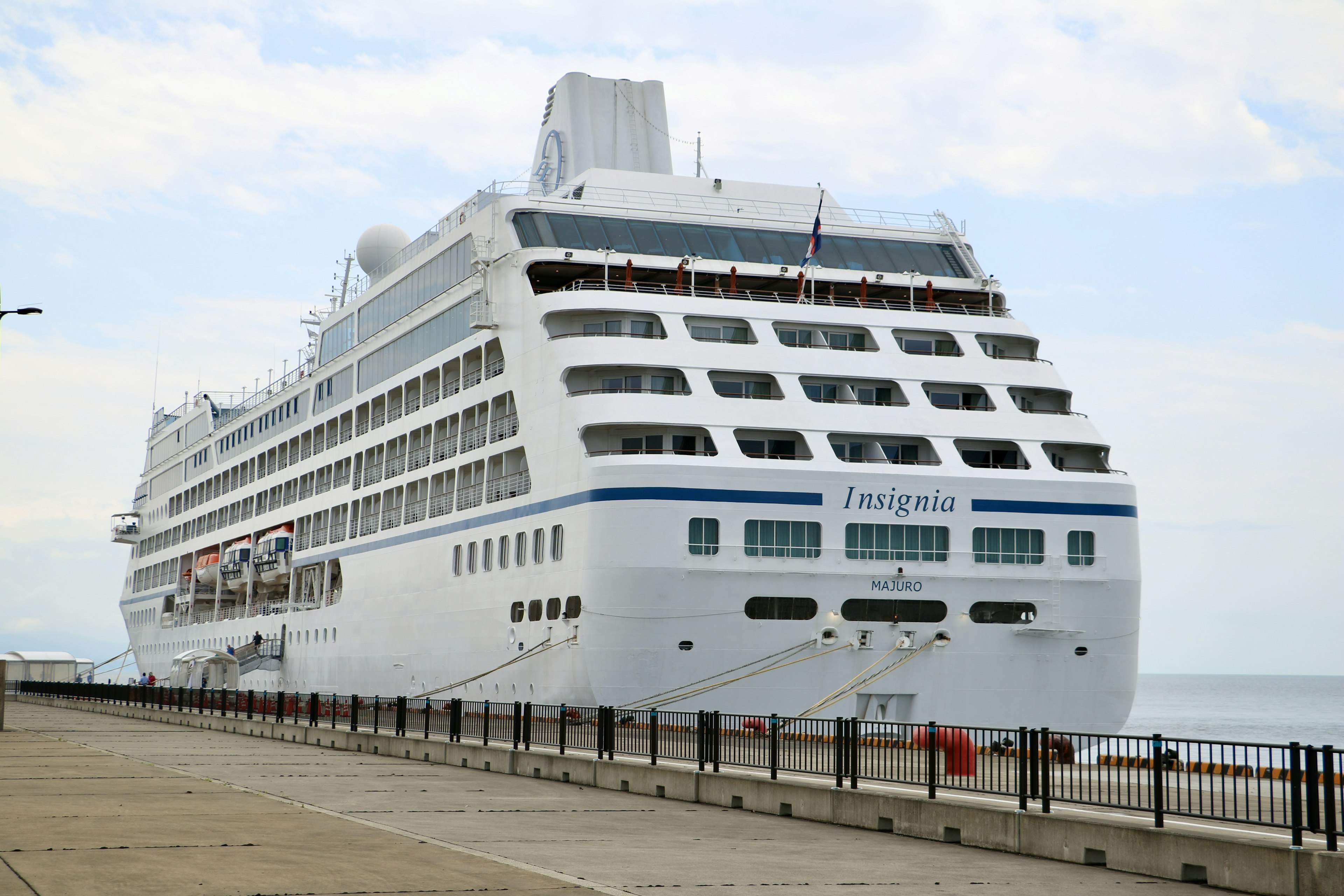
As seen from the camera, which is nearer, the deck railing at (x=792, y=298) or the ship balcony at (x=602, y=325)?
the ship balcony at (x=602, y=325)

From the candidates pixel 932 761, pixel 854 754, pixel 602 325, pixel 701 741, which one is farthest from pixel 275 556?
pixel 932 761

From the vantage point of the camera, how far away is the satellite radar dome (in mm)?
52938

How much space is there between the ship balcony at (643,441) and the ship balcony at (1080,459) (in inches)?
313

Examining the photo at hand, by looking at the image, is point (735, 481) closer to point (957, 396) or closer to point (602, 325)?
point (602, 325)

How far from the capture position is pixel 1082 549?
28828mm

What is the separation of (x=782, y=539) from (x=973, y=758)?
12.5 metres

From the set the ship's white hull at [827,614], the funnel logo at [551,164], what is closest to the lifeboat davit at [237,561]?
the funnel logo at [551,164]

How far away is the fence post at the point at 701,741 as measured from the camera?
18.8 m

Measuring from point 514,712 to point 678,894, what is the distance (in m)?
13.5

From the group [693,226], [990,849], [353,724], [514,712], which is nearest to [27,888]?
[990,849]

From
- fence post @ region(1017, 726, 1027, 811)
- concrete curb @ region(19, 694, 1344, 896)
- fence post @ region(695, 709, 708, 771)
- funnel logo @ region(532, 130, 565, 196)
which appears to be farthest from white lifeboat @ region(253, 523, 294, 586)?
fence post @ region(1017, 726, 1027, 811)

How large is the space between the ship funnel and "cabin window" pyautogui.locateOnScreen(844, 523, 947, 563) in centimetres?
1935

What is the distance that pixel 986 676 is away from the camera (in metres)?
28.2

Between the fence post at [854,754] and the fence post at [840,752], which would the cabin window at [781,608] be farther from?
the fence post at [854,754]
